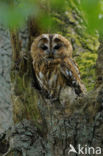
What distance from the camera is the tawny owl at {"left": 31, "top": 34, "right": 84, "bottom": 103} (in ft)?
12.5

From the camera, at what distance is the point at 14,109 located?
9.16 feet

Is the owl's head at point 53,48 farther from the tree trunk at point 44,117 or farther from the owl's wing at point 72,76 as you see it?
the tree trunk at point 44,117

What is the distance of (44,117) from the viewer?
2.51 m

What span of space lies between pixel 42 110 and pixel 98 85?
0.62 metres

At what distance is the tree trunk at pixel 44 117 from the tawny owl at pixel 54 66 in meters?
0.72

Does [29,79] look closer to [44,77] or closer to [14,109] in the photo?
[14,109]

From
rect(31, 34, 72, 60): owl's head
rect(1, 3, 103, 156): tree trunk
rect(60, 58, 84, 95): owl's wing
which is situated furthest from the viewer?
rect(31, 34, 72, 60): owl's head

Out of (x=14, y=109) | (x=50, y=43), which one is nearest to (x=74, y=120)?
(x=14, y=109)

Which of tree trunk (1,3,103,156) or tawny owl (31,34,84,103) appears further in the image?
tawny owl (31,34,84,103)

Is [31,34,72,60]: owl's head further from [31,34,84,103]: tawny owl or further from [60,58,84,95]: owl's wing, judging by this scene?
[60,58,84,95]: owl's wing

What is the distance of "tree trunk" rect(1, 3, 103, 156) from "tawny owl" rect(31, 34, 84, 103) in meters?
0.72

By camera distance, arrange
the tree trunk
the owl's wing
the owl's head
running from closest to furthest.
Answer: the tree trunk
the owl's wing
the owl's head

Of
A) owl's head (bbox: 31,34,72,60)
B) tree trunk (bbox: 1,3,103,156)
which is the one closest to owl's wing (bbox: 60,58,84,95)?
owl's head (bbox: 31,34,72,60)

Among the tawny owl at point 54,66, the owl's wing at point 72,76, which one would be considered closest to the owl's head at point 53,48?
the tawny owl at point 54,66
